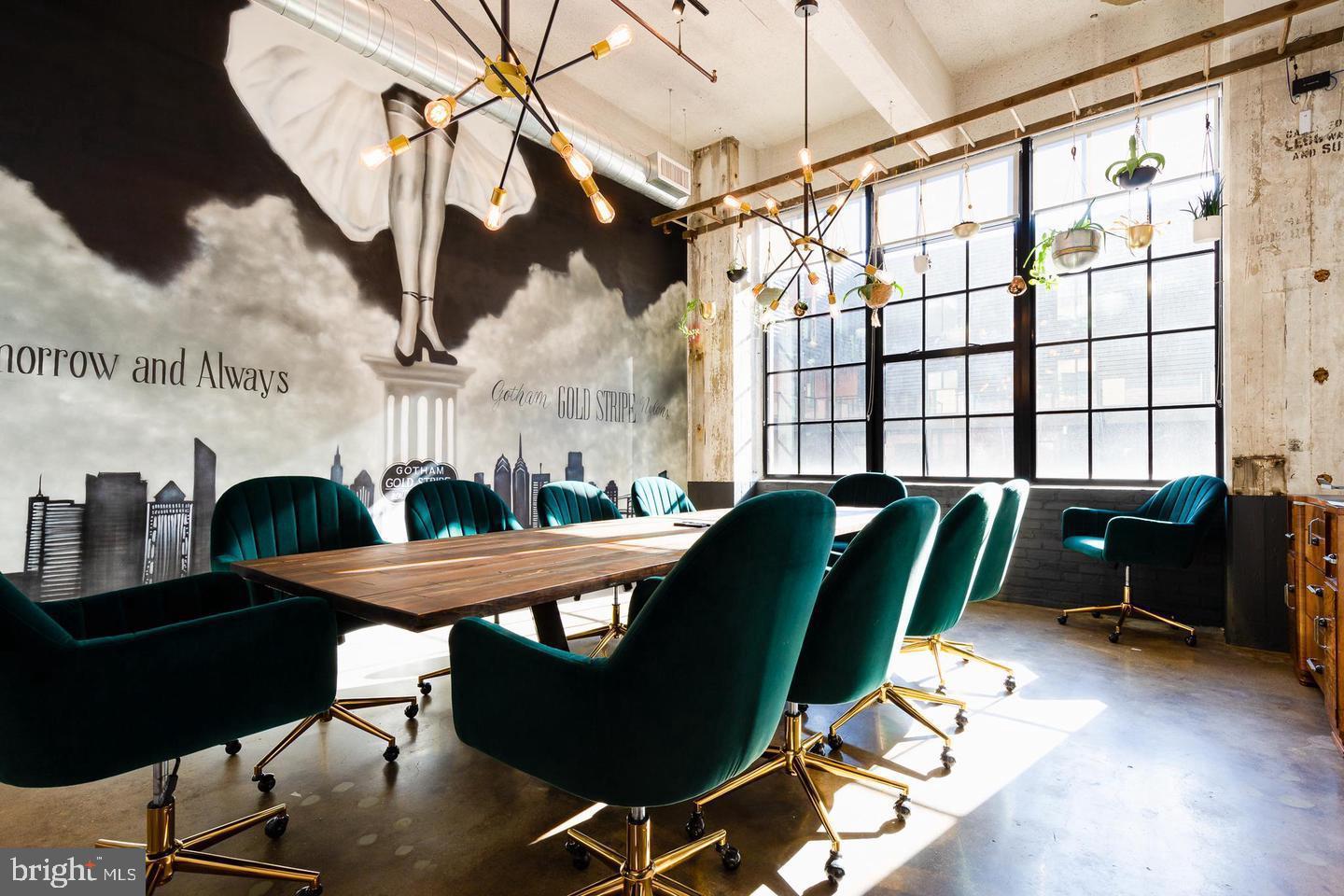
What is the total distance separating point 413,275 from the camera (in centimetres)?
434

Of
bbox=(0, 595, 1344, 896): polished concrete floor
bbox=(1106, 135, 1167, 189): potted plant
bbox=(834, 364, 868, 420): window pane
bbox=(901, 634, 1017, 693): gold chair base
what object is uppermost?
bbox=(1106, 135, 1167, 189): potted plant

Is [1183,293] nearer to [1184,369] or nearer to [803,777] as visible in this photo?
[1184,369]

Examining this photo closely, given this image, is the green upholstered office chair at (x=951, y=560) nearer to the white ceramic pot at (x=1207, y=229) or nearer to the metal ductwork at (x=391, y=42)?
the white ceramic pot at (x=1207, y=229)

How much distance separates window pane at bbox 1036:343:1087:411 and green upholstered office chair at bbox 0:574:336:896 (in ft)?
16.9

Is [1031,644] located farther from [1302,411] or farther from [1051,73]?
[1051,73]

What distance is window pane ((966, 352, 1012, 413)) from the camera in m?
5.17

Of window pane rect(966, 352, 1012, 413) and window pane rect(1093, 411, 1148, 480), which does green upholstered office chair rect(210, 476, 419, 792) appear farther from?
window pane rect(1093, 411, 1148, 480)

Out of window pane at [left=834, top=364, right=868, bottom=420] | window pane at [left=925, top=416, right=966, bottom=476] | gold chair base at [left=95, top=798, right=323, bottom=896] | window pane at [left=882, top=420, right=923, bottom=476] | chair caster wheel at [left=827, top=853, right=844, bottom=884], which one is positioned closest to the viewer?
gold chair base at [left=95, top=798, right=323, bottom=896]

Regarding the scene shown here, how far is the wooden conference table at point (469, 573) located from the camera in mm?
1433

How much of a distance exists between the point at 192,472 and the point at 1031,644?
478 cm

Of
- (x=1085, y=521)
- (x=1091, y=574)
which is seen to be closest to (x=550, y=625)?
(x=1085, y=521)

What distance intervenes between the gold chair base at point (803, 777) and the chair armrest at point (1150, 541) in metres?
2.70

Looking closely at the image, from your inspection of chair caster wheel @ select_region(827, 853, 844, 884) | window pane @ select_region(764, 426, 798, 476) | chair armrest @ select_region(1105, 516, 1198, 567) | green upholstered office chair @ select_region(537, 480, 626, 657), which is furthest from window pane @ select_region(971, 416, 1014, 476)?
chair caster wheel @ select_region(827, 853, 844, 884)

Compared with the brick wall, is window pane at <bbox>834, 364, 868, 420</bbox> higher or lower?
higher
